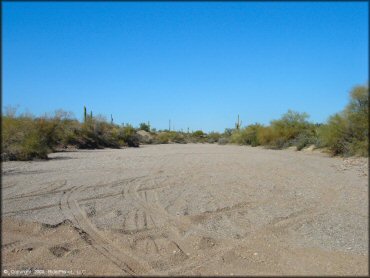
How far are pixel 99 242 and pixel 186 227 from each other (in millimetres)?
1449

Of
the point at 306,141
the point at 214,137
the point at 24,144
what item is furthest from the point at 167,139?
the point at 24,144

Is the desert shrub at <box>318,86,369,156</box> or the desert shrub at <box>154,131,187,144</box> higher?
the desert shrub at <box>154,131,187,144</box>

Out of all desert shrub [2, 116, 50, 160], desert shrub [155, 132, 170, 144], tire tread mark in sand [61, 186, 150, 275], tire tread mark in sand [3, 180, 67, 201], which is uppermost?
desert shrub [155, 132, 170, 144]

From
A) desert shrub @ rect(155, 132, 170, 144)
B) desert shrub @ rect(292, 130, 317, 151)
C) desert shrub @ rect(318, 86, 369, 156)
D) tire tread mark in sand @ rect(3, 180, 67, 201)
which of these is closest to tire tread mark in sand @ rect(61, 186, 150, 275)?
tire tread mark in sand @ rect(3, 180, 67, 201)

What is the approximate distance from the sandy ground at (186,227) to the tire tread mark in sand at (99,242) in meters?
0.01

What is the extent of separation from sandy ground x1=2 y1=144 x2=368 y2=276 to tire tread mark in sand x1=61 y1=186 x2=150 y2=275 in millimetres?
13

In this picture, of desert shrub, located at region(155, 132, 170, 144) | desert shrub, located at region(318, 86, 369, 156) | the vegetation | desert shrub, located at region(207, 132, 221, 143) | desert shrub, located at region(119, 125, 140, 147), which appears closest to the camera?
desert shrub, located at region(318, 86, 369, 156)

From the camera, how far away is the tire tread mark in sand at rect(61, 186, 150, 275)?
4887 mm

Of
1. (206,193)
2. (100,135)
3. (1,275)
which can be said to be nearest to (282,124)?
(100,135)

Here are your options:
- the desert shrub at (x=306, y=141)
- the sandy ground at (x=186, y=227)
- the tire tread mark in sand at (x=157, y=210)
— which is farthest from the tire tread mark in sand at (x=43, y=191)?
the desert shrub at (x=306, y=141)

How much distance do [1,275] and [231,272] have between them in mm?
2544

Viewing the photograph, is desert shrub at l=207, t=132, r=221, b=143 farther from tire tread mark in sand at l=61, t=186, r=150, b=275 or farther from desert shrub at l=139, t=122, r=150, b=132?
tire tread mark in sand at l=61, t=186, r=150, b=275

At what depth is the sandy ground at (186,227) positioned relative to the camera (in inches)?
190

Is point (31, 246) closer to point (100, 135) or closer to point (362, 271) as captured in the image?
point (362, 271)
